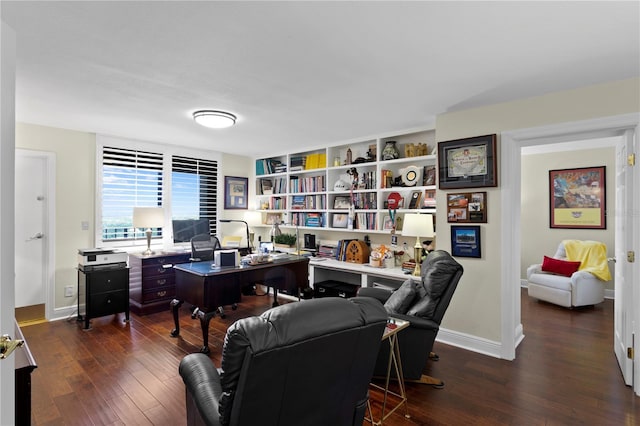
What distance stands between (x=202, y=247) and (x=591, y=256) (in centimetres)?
575

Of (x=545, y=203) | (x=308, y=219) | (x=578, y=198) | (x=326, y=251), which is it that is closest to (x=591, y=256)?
(x=578, y=198)

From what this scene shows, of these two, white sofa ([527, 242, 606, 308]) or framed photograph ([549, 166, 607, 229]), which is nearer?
white sofa ([527, 242, 606, 308])

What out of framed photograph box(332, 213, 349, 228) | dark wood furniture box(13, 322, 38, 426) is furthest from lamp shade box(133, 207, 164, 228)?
dark wood furniture box(13, 322, 38, 426)

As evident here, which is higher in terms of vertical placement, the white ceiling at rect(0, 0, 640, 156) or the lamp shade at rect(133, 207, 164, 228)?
the white ceiling at rect(0, 0, 640, 156)

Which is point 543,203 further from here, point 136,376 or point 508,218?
point 136,376

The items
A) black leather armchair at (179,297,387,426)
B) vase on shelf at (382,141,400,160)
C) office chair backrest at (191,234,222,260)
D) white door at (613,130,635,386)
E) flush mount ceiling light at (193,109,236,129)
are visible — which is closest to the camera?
black leather armchair at (179,297,387,426)

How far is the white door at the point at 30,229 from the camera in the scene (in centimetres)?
388

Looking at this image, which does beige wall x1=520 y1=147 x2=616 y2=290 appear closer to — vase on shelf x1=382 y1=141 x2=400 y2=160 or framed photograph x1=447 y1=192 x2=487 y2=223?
vase on shelf x1=382 y1=141 x2=400 y2=160

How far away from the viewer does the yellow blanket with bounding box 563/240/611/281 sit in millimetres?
4664

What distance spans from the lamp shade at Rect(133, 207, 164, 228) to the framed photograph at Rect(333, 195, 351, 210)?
2.49 m

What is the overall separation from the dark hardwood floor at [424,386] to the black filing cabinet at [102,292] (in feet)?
0.60

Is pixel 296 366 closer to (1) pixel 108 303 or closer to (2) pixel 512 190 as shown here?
(2) pixel 512 190

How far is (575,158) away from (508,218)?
357cm

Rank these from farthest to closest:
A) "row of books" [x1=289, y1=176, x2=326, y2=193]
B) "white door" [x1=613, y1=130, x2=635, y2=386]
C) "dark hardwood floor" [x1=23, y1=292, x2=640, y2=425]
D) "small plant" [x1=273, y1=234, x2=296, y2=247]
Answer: "small plant" [x1=273, y1=234, x2=296, y2=247]
"row of books" [x1=289, y1=176, x2=326, y2=193]
"white door" [x1=613, y1=130, x2=635, y2=386]
"dark hardwood floor" [x1=23, y1=292, x2=640, y2=425]
